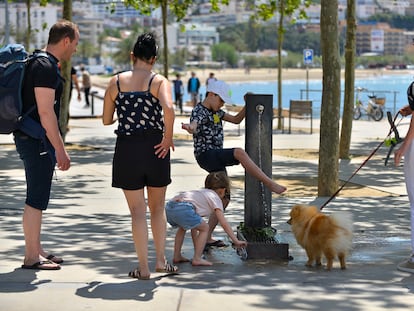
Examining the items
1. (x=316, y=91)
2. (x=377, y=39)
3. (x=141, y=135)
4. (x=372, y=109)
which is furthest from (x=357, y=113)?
(x=377, y=39)

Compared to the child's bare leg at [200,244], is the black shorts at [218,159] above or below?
above

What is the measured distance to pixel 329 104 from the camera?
12836 millimetres

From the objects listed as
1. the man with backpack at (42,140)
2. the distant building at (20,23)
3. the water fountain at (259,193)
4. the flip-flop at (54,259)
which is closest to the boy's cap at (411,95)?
the water fountain at (259,193)

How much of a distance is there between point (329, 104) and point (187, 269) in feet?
17.6

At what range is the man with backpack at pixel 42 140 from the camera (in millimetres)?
7539

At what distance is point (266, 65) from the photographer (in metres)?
181

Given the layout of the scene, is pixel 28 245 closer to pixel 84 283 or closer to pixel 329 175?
pixel 84 283

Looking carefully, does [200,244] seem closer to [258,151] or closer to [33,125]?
[258,151]

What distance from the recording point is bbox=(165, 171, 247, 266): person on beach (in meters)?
8.14

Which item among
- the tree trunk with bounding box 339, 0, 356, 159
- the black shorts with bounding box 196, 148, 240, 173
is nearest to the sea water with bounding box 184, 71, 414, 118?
the tree trunk with bounding box 339, 0, 356, 159

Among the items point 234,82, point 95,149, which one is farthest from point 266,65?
point 95,149

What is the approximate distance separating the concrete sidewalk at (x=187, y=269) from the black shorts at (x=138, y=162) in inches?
29.4

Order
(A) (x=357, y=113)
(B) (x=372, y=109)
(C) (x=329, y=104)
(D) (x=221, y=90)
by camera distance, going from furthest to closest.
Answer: (A) (x=357, y=113) < (B) (x=372, y=109) < (C) (x=329, y=104) < (D) (x=221, y=90)

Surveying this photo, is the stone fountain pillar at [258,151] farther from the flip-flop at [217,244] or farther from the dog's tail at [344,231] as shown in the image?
the dog's tail at [344,231]
